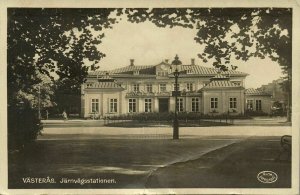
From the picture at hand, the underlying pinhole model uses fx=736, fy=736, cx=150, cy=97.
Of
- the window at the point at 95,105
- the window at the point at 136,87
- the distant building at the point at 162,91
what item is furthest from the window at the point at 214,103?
the window at the point at 95,105

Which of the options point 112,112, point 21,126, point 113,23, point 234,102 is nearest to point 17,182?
point 21,126

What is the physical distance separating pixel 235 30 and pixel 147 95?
1.09ft

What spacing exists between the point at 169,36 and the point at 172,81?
15cm

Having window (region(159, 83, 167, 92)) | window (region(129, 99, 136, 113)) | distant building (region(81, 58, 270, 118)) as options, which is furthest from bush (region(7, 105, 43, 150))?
window (region(159, 83, 167, 92))

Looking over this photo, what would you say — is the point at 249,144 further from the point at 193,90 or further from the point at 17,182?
the point at 17,182

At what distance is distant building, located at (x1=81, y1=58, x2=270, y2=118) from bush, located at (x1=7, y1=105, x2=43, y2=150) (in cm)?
15

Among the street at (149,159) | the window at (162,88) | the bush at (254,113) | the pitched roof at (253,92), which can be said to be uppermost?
the window at (162,88)

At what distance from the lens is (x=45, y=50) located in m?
2.24

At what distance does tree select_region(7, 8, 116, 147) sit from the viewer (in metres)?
2.21

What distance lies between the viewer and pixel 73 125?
2248mm

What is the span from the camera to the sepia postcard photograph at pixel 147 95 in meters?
2.21

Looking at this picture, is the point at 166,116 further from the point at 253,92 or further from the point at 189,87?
the point at 253,92

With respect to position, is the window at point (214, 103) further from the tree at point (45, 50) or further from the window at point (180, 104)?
the tree at point (45, 50)

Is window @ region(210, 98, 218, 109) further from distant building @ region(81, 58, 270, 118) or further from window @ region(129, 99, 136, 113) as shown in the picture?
window @ region(129, 99, 136, 113)
